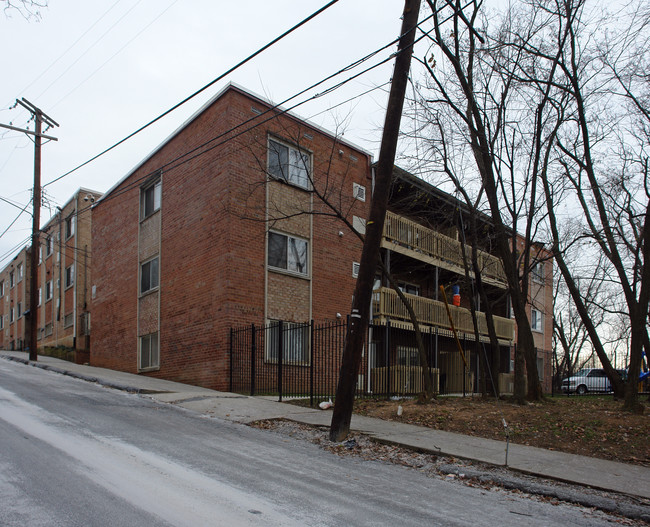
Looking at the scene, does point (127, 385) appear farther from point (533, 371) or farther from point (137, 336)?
point (533, 371)

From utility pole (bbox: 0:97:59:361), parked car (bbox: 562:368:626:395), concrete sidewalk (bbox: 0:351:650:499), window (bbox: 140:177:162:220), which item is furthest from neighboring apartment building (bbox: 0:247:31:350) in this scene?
parked car (bbox: 562:368:626:395)

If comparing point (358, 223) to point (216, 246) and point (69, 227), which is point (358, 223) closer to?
point (216, 246)

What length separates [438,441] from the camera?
32.2 feet

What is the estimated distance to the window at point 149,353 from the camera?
63.2 ft

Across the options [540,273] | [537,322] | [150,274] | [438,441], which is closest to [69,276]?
[150,274]

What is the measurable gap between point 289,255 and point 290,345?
2780 mm

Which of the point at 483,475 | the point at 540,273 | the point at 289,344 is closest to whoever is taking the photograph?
the point at 483,475

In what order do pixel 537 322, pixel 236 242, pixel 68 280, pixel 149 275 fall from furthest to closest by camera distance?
pixel 68 280 < pixel 537 322 < pixel 149 275 < pixel 236 242

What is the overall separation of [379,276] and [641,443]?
13.1m

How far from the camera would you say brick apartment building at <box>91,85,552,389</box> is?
1648cm

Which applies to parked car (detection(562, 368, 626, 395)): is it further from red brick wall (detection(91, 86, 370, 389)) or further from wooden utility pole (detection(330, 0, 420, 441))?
wooden utility pole (detection(330, 0, 420, 441))

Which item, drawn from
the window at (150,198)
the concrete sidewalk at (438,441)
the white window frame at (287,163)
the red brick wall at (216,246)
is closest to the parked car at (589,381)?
the red brick wall at (216,246)

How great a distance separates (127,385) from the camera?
1496cm

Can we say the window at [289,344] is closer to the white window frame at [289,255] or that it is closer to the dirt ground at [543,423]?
the white window frame at [289,255]
